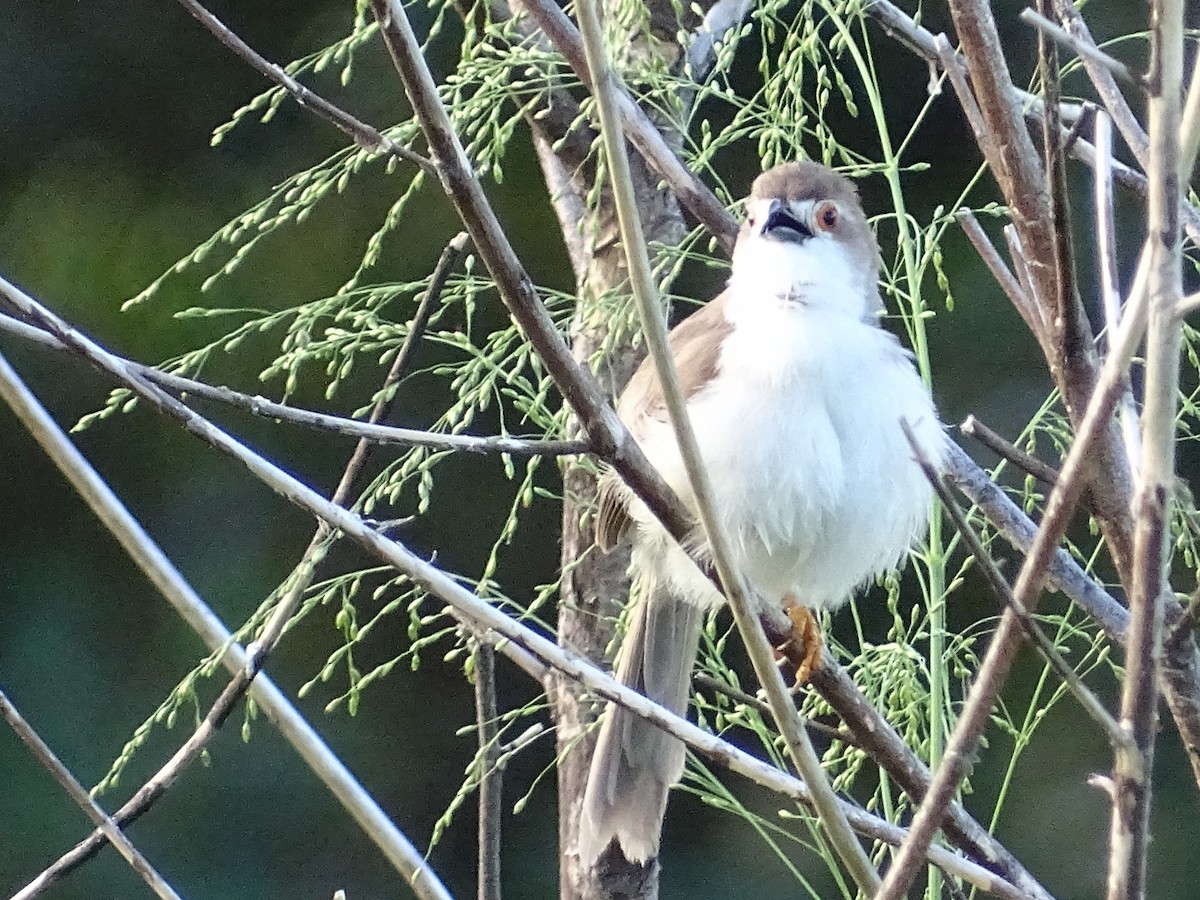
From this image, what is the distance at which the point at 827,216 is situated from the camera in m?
1.65

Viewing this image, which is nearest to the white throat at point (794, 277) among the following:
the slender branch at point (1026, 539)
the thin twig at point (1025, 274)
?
the slender branch at point (1026, 539)

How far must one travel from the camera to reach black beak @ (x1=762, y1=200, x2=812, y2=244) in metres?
1.58

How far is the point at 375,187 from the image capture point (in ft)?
9.95

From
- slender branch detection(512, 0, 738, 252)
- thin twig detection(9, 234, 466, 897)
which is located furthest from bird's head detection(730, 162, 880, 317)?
thin twig detection(9, 234, 466, 897)

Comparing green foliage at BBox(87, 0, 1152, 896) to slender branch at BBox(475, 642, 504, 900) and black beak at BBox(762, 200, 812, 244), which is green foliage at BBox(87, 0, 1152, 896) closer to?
slender branch at BBox(475, 642, 504, 900)

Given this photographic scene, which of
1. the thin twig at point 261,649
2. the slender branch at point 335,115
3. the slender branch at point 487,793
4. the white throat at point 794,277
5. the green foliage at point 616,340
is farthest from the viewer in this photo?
the white throat at point 794,277

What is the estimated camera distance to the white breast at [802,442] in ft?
4.68

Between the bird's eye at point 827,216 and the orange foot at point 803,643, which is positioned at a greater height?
the bird's eye at point 827,216

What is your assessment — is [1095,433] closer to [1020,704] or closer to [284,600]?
[284,600]

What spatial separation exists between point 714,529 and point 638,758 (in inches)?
33.4

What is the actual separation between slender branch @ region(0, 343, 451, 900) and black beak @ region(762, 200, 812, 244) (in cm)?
85

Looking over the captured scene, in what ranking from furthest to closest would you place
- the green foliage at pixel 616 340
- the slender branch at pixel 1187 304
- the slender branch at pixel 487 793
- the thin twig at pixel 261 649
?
the green foliage at pixel 616 340 → the slender branch at pixel 487 793 → the thin twig at pixel 261 649 → the slender branch at pixel 1187 304

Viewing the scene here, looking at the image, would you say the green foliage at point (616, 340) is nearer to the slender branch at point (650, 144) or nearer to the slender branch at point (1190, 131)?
the slender branch at point (650, 144)

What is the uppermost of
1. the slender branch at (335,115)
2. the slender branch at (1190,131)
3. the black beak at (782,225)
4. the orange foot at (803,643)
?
the slender branch at (335,115)
